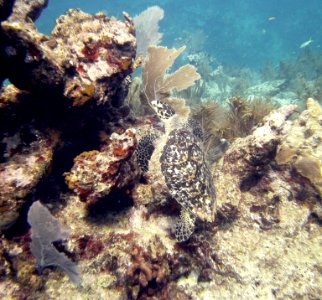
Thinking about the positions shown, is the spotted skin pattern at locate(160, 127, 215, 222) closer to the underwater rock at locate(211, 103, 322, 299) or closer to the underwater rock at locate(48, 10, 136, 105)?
the underwater rock at locate(211, 103, 322, 299)

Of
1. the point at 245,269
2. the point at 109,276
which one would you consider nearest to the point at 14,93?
the point at 109,276

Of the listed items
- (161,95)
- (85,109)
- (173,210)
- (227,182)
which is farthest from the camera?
(161,95)

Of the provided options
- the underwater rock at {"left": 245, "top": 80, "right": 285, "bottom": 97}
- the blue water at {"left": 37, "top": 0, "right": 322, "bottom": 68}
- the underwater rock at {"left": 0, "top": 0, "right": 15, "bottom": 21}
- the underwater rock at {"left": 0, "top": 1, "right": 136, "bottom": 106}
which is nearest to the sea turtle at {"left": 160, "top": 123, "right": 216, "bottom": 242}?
the underwater rock at {"left": 0, "top": 1, "right": 136, "bottom": 106}

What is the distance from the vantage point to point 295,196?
456 cm

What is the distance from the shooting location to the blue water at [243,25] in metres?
33.3

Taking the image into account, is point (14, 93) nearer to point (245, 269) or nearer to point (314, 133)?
point (245, 269)

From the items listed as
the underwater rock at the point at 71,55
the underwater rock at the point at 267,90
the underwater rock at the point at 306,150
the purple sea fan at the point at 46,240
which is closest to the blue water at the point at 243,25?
the underwater rock at the point at 267,90

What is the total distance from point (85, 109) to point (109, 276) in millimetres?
2227

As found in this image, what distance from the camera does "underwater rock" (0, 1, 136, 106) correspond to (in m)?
2.57

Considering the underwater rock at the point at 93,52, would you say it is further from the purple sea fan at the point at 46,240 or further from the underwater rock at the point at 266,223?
the underwater rock at the point at 266,223

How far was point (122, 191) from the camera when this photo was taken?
12.4ft

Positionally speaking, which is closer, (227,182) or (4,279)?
(4,279)

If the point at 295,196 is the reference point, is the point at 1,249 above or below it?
below

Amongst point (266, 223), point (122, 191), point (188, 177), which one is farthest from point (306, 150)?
point (122, 191)
